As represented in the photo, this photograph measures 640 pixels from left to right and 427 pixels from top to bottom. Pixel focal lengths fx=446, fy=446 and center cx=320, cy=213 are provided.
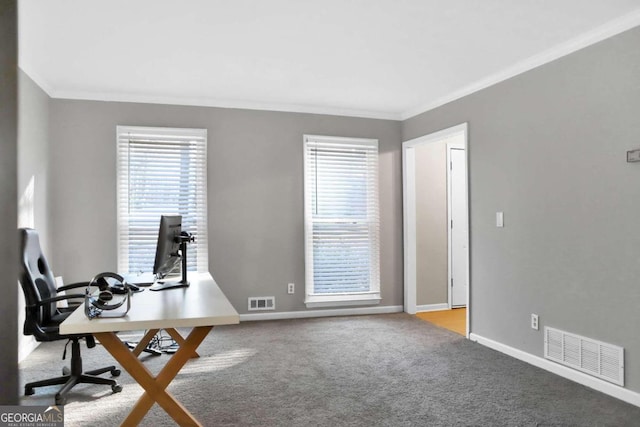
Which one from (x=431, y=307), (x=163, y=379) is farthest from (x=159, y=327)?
(x=431, y=307)

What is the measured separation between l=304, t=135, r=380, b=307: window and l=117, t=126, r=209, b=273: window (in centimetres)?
126

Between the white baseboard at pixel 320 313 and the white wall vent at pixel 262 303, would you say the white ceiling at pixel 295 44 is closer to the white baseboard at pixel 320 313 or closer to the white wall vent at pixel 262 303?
the white wall vent at pixel 262 303

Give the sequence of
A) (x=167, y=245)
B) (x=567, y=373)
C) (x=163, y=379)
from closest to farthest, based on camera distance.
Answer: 1. (x=163, y=379)
2. (x=167, y=245)
3. (x=567, y=373)

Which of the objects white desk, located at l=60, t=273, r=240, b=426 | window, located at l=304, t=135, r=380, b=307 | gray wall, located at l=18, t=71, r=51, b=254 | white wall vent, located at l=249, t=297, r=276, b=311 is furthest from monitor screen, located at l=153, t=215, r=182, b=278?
window, located at l=304, t=135, r=380, b=307

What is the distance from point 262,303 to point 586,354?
3310 mm

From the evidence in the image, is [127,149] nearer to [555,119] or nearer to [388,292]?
[388,292]

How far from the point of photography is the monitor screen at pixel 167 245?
3018 mm

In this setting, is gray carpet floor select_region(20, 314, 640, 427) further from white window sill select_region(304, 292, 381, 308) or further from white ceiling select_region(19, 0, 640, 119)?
white ceiling select_region(19, 0, 640, 119)

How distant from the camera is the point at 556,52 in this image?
3.52 meters

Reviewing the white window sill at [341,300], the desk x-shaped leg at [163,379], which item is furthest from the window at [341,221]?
the desk x-shaped leg at [163,379]

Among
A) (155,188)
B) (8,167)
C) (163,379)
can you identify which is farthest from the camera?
(155,188)

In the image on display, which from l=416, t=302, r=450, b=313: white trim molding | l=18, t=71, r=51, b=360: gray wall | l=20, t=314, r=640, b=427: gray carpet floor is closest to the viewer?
l=20, t=314, r=640, b=427: gray carpet floor

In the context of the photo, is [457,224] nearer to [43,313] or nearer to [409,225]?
[409,225]

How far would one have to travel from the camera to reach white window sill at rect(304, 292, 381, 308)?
17.8 feet
